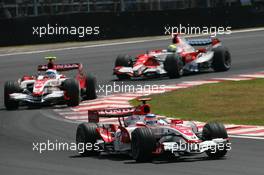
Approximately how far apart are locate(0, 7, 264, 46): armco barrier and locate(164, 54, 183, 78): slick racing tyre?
11.2 metres

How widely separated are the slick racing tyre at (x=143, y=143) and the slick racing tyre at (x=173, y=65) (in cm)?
1502

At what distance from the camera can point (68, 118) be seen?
22.6 meters

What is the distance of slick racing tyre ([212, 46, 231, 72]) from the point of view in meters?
31.3

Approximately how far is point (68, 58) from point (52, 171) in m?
23.4

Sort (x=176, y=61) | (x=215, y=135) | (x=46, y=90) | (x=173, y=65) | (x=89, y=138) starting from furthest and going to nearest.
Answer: (x=173, y=65), (x=176, y=61), (x=46, y=90), (x=89, y=138), (x=215, y=135)

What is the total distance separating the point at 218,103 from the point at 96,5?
2024 centimetres

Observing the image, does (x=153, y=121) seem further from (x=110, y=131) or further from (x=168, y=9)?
(x=168, y=9)

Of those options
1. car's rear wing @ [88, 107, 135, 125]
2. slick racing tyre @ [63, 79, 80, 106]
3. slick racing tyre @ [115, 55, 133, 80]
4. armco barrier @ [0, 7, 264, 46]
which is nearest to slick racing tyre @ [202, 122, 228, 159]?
car's rear wing @ [88, 107, 135, 125]

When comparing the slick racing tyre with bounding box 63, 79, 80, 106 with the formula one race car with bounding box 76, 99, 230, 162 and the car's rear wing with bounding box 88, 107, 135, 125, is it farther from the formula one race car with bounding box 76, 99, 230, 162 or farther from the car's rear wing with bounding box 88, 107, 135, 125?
the formula one race car with bounding box 76, 99, 230, 162

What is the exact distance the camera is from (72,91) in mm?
24781

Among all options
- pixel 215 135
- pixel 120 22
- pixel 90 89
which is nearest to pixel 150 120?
pixel 215 135

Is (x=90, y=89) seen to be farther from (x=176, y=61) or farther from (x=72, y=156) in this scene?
(x=72, y=156)

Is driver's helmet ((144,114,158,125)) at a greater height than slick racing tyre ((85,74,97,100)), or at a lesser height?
greater

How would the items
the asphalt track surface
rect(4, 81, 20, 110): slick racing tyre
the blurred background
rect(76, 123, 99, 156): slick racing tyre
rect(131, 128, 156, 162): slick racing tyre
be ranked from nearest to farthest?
the asphalt track surface < rect(131, 128, 156, 162): slick racing tyre < rect(76, 123, 99, 156): slick racing tyre < rect(4, 81, 20, 110): slick racing tyre < the blurred background
